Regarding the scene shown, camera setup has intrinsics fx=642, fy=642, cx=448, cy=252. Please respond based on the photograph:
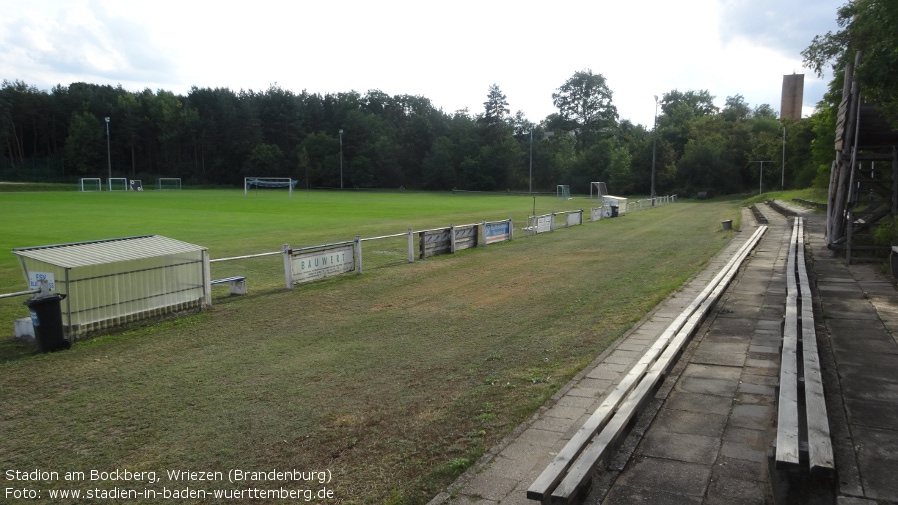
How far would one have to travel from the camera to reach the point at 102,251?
10492 millimetres

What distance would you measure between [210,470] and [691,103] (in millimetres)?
125660

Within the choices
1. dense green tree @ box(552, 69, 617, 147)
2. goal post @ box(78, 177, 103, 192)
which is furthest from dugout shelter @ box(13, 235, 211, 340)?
dense green tree @ box(552, 69, 617, 147)

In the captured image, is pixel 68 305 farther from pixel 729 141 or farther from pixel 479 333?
pixel 729 141

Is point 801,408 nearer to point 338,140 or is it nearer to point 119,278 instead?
point 119,278

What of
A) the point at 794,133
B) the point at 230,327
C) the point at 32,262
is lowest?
the point at 230,327

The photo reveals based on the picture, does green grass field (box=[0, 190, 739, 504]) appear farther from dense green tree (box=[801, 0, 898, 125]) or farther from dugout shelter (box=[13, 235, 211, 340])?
dense green tree (box=[801, 0, 898, 125])

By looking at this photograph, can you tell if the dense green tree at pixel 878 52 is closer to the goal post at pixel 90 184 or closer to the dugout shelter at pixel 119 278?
the dugout shelter at pixel 119 278

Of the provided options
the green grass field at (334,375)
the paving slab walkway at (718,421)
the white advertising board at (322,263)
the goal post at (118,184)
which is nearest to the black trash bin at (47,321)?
the green grass field at (334,375)

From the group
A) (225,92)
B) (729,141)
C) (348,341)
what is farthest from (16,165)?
(348,341)

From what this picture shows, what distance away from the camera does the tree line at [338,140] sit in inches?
3504

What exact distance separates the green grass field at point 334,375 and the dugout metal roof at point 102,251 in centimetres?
123

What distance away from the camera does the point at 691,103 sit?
118188 mm

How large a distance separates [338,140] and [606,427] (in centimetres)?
10140

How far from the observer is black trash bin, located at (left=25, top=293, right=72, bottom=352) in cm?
891
